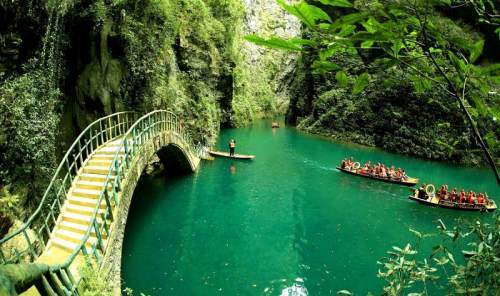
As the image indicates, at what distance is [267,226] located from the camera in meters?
16.3

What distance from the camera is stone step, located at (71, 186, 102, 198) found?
11.3 meters

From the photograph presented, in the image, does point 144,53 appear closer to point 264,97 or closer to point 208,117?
point 208,117

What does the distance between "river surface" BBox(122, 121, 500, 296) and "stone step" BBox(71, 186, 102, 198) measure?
2.86 m

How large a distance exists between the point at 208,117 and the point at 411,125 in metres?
21.4

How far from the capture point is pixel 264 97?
252 ft

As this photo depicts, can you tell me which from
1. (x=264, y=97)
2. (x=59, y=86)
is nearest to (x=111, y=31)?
(x=59, y=86)

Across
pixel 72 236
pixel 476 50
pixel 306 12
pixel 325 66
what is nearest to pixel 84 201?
pixel 72 236

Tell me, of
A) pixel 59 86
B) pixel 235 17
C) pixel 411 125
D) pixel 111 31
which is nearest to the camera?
pixel 59 86

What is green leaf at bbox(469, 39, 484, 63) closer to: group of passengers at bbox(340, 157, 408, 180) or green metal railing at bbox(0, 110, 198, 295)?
green metal railing at bbox(0, 110, 198, 295)

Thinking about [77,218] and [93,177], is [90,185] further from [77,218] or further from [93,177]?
[77,218]

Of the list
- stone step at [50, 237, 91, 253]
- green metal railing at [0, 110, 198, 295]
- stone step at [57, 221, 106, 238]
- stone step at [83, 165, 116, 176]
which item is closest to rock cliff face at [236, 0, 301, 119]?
green metal railing at [0, 110, 198, 295]

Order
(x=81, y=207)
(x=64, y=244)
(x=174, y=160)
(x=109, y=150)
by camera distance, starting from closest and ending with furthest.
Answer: (x=64, y=244) < (x=81, y=207) < (x=109, y=150) < (x=174, y=160)

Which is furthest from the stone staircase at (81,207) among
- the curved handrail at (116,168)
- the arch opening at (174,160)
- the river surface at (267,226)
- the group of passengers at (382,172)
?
the group of passengers at (382,172)

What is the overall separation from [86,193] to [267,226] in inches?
322
